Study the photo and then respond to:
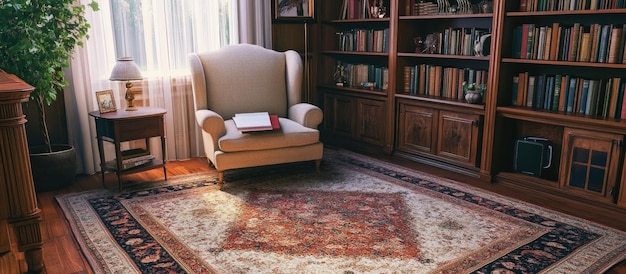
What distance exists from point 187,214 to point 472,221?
5.80 ft

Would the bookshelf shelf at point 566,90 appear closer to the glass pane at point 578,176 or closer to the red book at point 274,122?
the glass pane at point 578,176

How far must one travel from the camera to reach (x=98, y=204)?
330 cm

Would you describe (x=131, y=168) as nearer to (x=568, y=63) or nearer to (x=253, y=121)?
(x=253, y=121)

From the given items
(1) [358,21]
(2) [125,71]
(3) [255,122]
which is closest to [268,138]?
(3) [255,122]

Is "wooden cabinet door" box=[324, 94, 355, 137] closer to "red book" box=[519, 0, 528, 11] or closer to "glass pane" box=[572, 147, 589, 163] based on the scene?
"red book" box=[519, 0, 528, 11]

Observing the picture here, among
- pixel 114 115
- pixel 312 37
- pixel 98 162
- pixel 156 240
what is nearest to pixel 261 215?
pixel 156 240

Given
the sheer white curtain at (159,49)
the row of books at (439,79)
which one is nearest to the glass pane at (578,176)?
the row of books at (439,79)

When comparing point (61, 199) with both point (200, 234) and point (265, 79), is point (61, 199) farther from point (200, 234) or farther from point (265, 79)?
point (265, 79)

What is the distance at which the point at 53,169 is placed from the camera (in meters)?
Result: 3.53

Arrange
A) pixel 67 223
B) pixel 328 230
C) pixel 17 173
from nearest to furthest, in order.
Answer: pixel 17 173
pixel 328 230
pixel 67 223

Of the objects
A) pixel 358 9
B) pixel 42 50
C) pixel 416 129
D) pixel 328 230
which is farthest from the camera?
pixel 358 9

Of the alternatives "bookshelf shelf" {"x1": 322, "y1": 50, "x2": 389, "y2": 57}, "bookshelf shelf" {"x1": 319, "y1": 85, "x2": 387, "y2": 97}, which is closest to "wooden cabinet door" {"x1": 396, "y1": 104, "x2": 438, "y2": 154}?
"bookshelf shelf" {"x1": 319, "y1": 85, "x2": 387, "y2": 97}

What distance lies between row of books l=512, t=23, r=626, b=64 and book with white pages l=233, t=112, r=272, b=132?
75.5 inches

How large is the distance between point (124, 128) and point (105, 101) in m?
0.33
